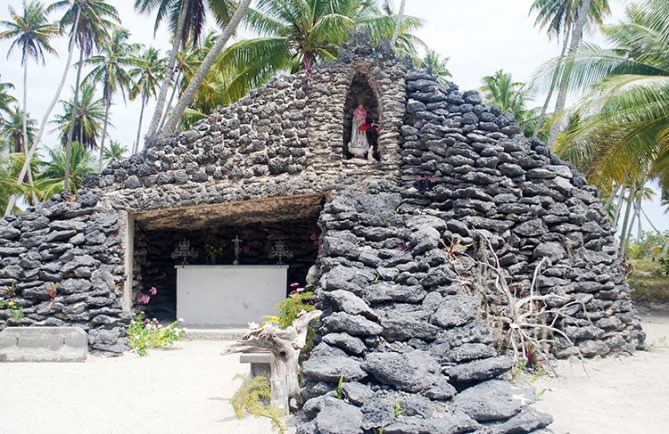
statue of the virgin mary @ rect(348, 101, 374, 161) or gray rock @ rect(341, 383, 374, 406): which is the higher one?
statue of the virgin mary @ rect(348, 101, 374, 161)

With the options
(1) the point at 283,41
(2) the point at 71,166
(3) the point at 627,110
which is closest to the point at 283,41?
(1) the point at 283,41

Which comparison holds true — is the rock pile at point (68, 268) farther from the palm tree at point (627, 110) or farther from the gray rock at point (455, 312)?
the palm tree at point (627, 110)

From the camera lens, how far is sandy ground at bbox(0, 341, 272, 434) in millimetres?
5227

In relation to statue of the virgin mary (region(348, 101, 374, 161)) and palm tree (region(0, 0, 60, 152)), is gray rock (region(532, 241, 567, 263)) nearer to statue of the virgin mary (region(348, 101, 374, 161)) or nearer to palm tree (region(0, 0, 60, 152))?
statue of the virgin mary (region(348, 101, 374, 161))

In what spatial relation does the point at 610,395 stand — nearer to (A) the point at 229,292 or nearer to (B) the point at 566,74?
(A) the point at 229,292

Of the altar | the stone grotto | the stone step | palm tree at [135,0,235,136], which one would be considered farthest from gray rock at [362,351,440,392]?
palm tree at [135,0,235,136]

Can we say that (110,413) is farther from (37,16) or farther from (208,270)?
(37,16)

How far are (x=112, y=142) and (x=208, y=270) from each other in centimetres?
2892

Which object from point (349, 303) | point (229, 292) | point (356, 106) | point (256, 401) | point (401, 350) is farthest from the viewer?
point (229, 292)

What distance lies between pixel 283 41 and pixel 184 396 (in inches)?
467

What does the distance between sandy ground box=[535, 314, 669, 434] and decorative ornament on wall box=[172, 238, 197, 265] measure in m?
7.15

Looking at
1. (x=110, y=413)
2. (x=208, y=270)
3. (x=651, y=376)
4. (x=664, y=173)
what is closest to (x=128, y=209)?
(x=208, y=270)

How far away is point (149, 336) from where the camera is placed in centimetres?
884

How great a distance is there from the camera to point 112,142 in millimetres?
35938
